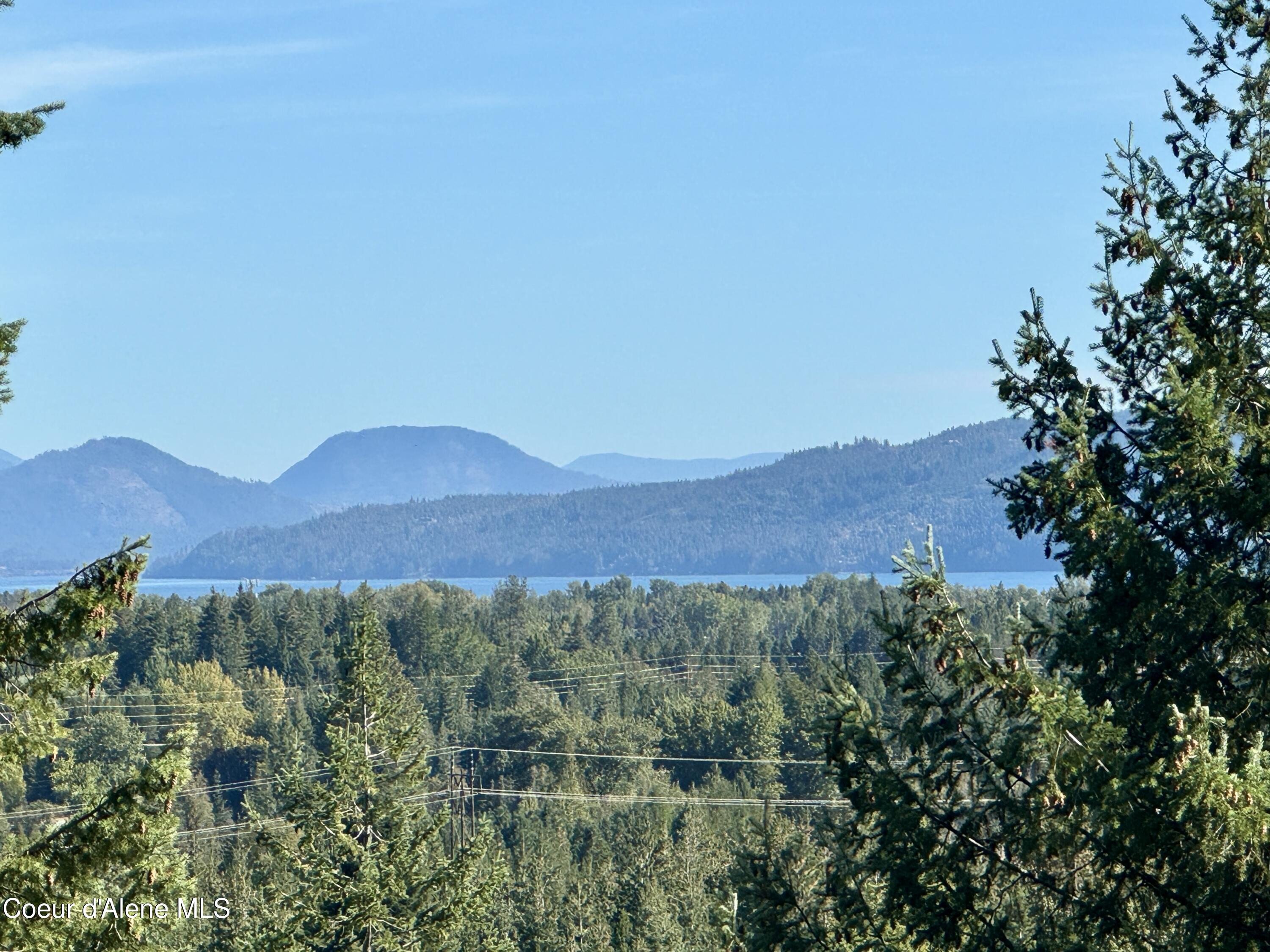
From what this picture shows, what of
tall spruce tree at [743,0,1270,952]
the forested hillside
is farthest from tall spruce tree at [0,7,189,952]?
tall spruce tree at [743,0,1270,952]

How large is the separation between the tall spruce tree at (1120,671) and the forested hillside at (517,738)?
658 mm

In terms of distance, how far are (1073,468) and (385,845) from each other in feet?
41.8

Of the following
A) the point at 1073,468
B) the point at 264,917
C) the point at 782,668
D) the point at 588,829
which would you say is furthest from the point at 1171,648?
the point at 782,668

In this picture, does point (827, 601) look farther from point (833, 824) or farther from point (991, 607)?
point (833, 824)

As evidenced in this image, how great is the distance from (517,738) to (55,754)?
7494 centimetres

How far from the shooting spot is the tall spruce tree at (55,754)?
335 inches

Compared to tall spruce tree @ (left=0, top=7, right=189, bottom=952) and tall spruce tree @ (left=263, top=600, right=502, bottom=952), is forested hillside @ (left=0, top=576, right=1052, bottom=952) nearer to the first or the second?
tall spruce tree @ (left=263, top=600, right=502, bottom=952)

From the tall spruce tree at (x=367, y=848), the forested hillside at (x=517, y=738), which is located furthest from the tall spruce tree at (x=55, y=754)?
the tall spruce tree at (x=367, y=848)

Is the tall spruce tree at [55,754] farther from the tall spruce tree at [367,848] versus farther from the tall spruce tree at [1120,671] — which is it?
the tall spruce tree at [367,848]

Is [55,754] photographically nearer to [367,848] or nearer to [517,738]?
[367,848]

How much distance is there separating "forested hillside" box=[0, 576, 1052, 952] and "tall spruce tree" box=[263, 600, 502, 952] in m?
0.10

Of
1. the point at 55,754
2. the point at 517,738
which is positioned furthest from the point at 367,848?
the point at 517,738

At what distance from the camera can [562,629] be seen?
128 m

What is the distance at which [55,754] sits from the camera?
8.78 metres
